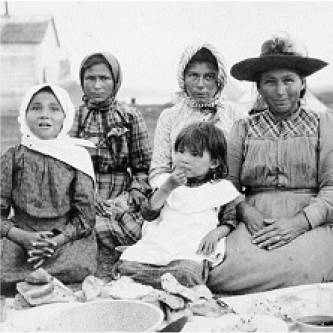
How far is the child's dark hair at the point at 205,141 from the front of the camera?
8.73 feet

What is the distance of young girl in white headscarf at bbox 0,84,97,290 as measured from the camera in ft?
8.80

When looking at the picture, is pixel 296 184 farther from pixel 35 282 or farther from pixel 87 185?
pixel 35 282

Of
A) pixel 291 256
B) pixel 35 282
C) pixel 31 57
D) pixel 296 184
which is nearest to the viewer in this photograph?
pixel 35 282

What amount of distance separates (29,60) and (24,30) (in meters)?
0.28

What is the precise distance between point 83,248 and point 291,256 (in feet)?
3.17

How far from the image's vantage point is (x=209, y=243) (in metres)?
2.59

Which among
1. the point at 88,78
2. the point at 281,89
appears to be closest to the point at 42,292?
the point at 281,89

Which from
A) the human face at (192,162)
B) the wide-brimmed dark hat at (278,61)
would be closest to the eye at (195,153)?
the human face at (192,162)

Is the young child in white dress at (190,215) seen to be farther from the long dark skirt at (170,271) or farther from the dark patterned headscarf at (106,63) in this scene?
the dark patterned headscarf at (106,63)

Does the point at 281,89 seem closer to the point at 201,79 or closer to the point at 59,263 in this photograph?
the point at 201,79

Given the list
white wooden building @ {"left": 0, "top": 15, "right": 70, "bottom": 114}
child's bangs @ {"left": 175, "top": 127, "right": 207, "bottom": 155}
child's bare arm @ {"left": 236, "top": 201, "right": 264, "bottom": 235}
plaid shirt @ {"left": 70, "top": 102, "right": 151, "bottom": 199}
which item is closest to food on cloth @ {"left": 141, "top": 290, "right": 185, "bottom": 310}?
child's bare arm @ {"left": 236, "top": 201, "right": 264, "bottom": 235}

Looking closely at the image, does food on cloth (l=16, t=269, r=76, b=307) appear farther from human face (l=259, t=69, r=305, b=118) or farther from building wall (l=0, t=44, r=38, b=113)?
building wall (l=0, t=44, r=38, b=113)

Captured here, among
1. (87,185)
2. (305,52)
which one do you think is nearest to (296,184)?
(305,52)

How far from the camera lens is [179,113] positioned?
3.29m
